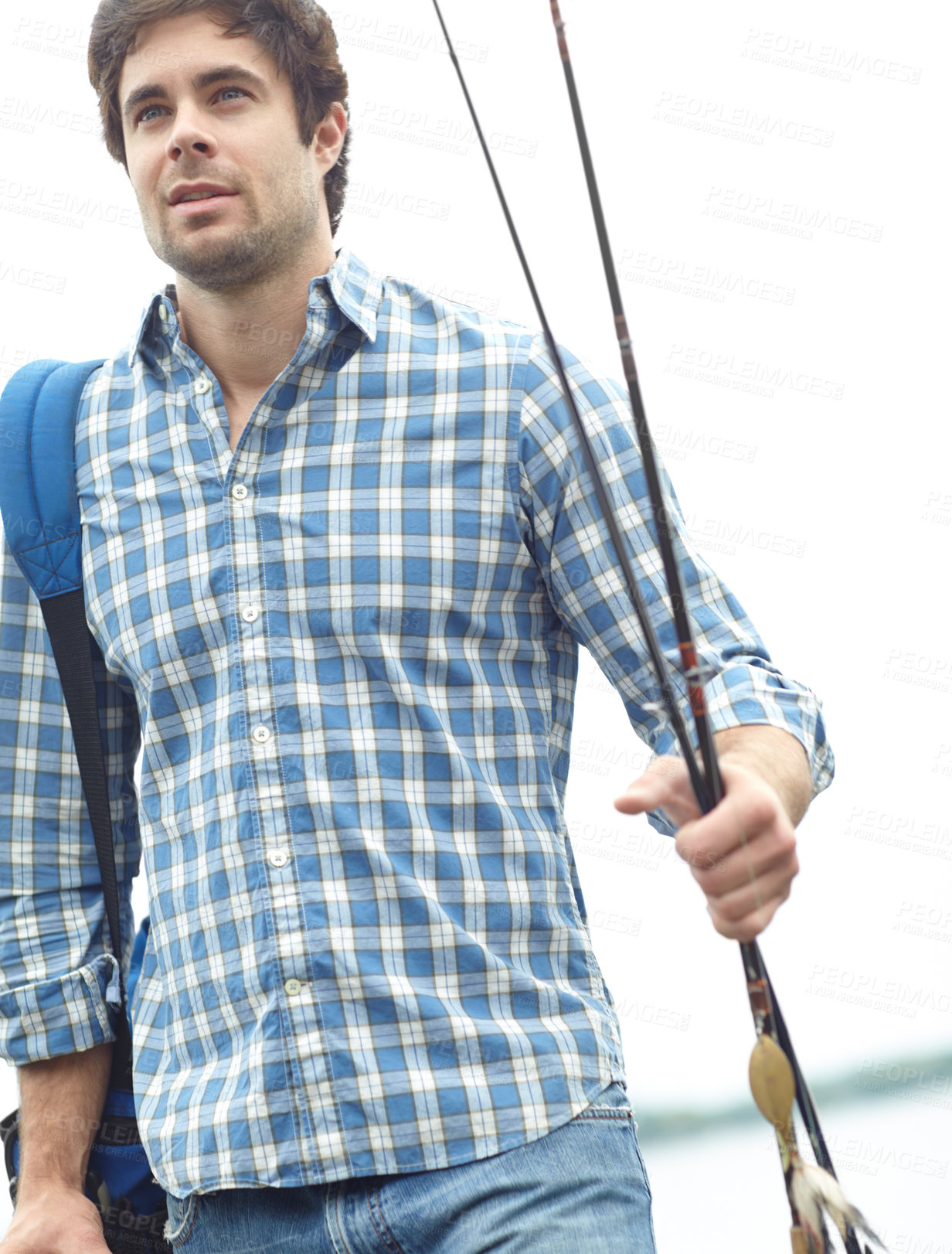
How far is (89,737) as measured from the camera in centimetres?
131

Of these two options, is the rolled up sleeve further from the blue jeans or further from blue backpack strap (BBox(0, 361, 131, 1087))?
blue backpack strap (BBox(0, 361, 131, 1087))

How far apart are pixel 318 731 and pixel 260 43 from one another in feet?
2.39

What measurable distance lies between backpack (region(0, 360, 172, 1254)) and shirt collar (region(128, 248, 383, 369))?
12 centimetres

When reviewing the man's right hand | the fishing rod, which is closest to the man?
the man's right hand

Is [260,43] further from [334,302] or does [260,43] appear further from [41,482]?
[41,482]

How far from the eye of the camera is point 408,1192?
3.31ft

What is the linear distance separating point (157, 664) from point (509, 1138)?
0.50 m

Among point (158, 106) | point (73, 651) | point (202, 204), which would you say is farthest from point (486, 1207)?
point (158, 106)

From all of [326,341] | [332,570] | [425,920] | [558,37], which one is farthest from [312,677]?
[558,37]

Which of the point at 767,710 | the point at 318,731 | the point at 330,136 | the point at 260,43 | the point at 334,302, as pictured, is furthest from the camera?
the point at 330,136

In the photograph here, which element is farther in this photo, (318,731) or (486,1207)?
(318,731)

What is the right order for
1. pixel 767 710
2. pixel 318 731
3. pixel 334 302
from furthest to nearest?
1. pixel 334 302
2. pixel 318 731
3. pixel 767 710

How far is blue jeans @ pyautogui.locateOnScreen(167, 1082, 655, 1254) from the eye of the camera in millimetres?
975

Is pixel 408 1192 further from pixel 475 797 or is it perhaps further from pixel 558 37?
pixel 558 37
